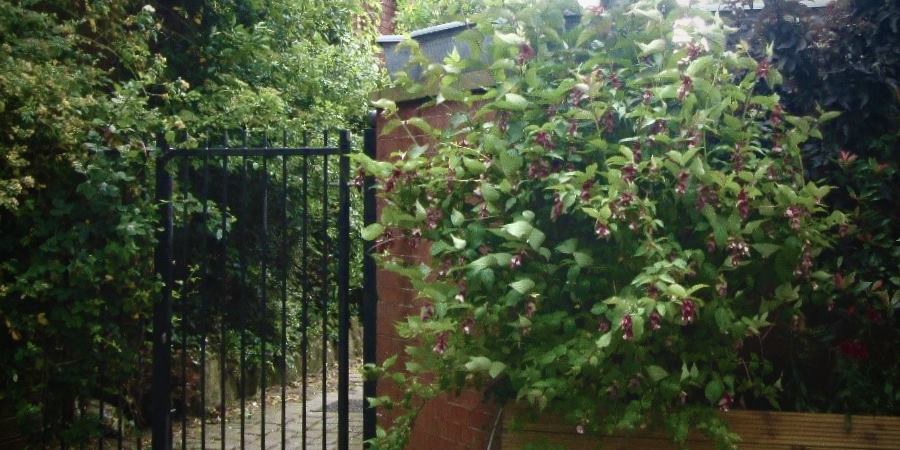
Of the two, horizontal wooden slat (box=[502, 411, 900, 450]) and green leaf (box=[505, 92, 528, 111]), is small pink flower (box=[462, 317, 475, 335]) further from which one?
green leaf (box=[505, 92, 528, 111])

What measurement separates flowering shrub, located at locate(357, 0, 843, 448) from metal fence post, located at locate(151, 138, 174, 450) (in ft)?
7.32

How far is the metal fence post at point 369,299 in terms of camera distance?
4.77 metres

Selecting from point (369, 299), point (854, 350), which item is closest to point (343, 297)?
point (369, 299)

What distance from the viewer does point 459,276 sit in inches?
135

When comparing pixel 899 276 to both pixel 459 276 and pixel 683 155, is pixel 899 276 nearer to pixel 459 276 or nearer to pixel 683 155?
pixel 683 155

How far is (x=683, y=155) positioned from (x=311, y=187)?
6049mm

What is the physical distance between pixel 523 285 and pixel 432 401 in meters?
1.69

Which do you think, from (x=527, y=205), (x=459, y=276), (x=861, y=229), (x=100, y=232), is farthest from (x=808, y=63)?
(x=100, y=232)

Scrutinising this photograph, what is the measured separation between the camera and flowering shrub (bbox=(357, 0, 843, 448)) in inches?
123

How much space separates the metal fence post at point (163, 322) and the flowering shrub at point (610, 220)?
2.23 metres

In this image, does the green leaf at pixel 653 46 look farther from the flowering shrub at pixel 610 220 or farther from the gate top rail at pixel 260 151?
the gate top rail at pixel 260 151

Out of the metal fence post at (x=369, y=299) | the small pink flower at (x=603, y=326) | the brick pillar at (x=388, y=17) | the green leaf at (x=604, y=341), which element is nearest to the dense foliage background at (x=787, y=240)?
the small pink flower at (x=603, y=326)

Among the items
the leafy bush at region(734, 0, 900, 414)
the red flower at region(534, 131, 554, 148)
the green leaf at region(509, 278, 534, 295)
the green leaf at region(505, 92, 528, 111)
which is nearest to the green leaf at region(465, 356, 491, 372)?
the green leaf at region(509, 278, 534, 295)

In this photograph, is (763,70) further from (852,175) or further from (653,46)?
(852,175)
